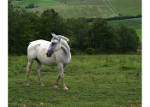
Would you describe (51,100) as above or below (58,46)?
below

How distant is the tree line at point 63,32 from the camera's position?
1228 inches

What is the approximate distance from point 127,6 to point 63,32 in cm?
6797

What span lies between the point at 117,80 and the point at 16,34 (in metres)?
25.4

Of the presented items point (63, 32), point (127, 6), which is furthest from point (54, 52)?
point (127, 6)

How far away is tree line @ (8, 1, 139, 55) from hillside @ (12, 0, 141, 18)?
22.2 meters

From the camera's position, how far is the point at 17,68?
1208 cm

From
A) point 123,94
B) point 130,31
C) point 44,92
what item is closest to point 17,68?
point 44,92

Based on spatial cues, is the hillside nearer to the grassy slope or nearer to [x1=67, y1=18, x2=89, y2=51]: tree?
the grassy slope

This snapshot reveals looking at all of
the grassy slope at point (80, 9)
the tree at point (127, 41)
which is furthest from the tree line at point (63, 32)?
the grassy slope at point (80, 9)

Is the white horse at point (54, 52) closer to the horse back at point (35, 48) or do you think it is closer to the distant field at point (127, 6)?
the horse back at point (35, 48)

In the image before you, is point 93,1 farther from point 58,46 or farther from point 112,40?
point 58,46

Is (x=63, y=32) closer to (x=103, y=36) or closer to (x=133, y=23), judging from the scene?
(x=103, y=36)

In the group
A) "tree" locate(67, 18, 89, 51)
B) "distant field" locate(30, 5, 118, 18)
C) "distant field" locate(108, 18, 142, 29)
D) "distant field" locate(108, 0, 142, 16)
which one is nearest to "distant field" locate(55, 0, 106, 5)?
"distant field" locate(30, 5, 118, 18)

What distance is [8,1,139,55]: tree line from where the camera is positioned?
102ft
